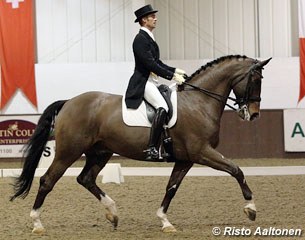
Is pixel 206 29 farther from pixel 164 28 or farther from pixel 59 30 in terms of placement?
pixel 59 30

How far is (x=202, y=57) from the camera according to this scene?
1440 centimetres

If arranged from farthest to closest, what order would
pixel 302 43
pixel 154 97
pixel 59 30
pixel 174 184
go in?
pixel 59 30
pixel 302 43
pixel 174 184
pixel 154 97

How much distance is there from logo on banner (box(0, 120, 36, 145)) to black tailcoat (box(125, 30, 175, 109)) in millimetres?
8026

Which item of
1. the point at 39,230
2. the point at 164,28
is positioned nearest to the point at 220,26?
the point at 164,28

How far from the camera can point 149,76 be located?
5.97 m

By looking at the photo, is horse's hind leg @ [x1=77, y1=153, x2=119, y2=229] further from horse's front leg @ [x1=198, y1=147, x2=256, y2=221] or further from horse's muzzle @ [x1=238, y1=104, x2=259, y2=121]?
horse's muzzle @ [x1=238, y1=104, x2=259, y2=121]

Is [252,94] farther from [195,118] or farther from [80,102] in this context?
[80,102]

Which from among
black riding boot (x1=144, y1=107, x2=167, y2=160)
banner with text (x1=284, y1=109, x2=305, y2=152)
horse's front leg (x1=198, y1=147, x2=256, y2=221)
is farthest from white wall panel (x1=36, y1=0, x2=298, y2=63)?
horse's front leg (x1=198, y1=147, x2=256, y2=221)

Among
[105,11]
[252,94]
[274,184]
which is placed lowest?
[274,184]

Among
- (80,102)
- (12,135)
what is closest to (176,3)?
(12,135)

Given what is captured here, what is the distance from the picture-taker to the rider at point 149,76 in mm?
5719

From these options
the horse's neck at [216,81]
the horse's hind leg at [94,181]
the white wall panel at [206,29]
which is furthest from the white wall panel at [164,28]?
the horse's neck at [216,81]

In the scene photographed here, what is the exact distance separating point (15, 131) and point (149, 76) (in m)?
8.17

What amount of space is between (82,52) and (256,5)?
3.73 metres
